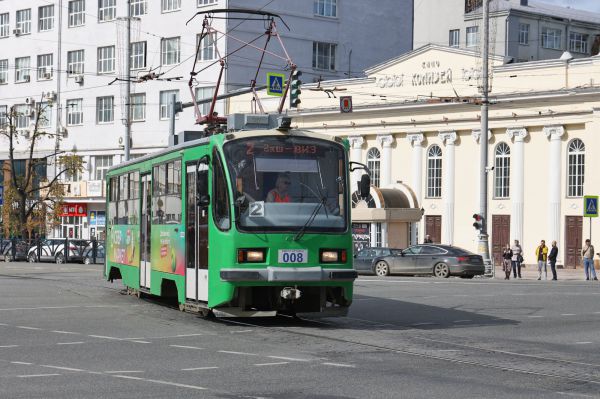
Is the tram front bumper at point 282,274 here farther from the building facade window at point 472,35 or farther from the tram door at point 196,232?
the building facade window at point 472,35

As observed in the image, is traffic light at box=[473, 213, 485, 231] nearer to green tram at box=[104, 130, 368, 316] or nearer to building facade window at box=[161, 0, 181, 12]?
green tram at box=[104, 130, 368, 316]

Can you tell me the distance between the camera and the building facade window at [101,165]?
242 ft

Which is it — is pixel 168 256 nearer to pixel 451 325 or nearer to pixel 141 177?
pixel 141 177

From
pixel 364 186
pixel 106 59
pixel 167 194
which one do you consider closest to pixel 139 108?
pixel 106 59

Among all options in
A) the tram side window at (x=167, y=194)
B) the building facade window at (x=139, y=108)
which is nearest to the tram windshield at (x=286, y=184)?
the tram side window at (x=167, y=194)

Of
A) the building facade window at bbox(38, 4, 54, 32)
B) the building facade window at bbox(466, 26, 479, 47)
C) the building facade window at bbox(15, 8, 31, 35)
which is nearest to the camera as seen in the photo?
the building facade window at bbox(38, 4, 54, 32)

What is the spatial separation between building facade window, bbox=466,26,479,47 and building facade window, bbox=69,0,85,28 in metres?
25.5

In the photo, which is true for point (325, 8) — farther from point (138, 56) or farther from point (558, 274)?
point (558, 274)

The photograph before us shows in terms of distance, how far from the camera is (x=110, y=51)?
242 feet

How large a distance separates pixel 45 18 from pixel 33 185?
1115 centimetres

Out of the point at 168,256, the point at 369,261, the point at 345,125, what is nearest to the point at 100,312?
the point at 168,256

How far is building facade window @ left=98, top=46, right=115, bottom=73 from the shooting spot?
7331cm

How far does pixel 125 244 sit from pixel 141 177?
209 cm

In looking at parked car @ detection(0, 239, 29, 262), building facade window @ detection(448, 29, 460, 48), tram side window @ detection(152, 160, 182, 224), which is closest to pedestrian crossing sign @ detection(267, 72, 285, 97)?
tram side window @ detection(152, 160, 182, 224)
